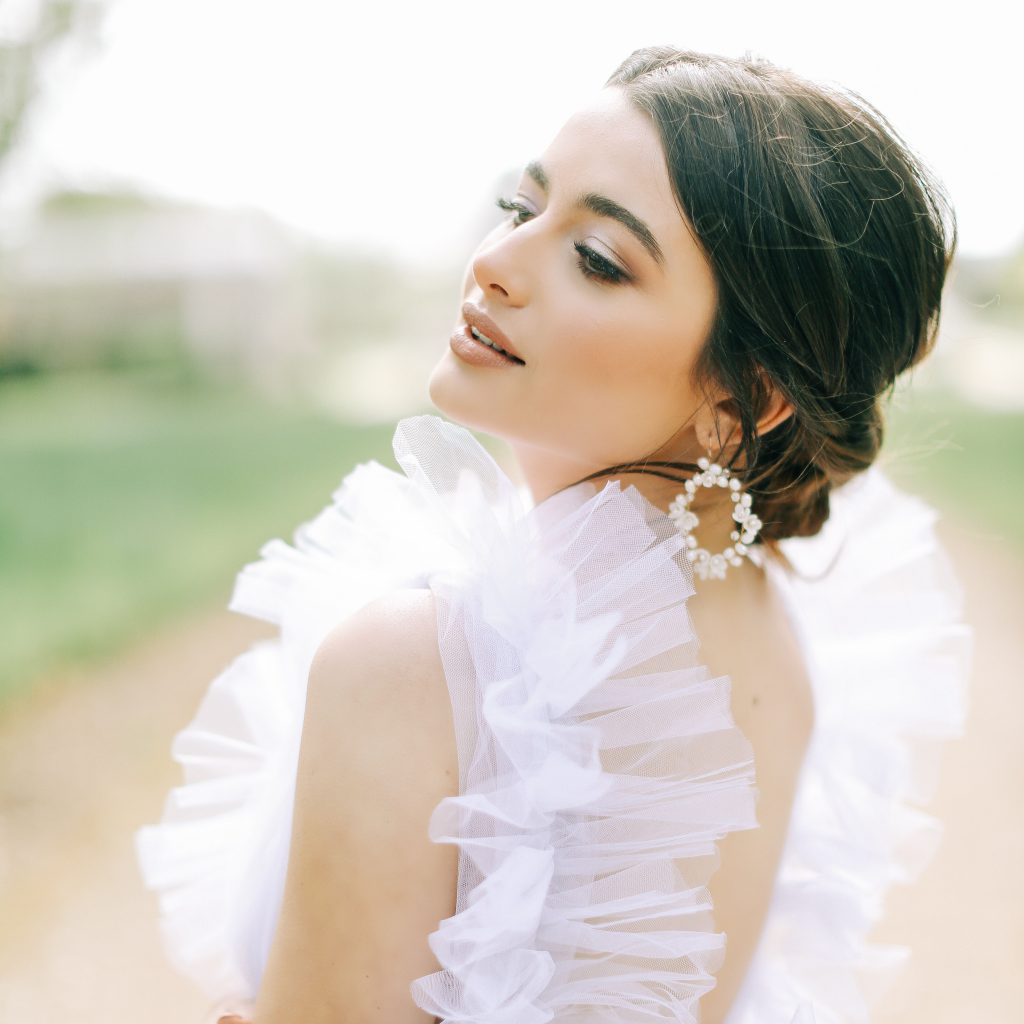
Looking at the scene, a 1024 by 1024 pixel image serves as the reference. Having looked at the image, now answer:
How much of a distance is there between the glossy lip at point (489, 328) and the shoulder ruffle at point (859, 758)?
88 centimetres

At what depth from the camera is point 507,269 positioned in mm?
1563

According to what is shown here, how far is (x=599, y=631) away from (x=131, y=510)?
8.74 meters

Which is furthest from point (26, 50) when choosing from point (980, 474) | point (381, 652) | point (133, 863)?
point (980, 474)

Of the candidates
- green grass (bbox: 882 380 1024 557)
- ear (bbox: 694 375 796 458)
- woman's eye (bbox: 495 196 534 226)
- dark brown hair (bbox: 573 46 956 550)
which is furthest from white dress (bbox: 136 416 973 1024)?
green grass (bbox: 882 380 1024 557)

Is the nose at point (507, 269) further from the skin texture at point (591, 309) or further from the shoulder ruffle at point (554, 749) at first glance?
the shoulder ruffle at point (554, 749)

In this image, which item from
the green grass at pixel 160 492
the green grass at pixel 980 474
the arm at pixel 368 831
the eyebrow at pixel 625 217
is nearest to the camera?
the arm at pixel 368 831

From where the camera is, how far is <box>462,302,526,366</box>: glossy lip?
158cm

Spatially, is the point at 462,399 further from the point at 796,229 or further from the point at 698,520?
the point at 796,229

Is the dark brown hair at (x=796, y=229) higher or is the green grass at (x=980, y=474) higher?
the dark brown hair at (x=796, y=229)

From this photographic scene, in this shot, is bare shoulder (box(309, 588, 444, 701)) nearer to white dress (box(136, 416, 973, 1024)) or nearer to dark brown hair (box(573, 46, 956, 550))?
white dress (box(136, 416, 973, 1024))

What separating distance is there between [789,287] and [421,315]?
41.8 m

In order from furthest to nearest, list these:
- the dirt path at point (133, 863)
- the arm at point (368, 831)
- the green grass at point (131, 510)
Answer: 1. the green grass at point (131, 510)
2. the dirt path at point (133, 863)
3. the arm at point (368, 831)

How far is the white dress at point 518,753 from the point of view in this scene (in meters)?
1.28

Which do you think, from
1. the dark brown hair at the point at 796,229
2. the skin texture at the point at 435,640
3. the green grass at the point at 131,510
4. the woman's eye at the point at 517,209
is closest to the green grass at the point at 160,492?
the green grass at the point at 131,510
